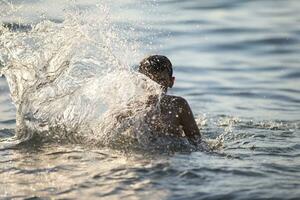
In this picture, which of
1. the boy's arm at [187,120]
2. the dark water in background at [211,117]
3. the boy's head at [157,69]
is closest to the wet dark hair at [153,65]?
the boy's head at [157,69]

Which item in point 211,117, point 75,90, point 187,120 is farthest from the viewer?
point 211,117

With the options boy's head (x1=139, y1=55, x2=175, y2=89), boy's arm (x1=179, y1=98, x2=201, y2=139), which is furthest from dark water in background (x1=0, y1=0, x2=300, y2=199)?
boy's head (x1=139, y1=55, x2=175, y2=89)

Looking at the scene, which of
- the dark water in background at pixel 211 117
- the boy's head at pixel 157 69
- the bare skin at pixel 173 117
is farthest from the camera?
the boy's head at pixel 157 69

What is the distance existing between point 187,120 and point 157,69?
1.85ft

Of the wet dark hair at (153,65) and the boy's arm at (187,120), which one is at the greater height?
the wet dark hair at (153,65)

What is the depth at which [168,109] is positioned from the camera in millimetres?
6668

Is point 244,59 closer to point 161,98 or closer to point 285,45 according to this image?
point 285,45

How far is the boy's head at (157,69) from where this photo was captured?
22.5ft

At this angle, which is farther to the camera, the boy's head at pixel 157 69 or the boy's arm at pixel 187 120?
the boy's head at pixel 157 69

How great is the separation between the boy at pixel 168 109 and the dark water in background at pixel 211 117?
394 mm

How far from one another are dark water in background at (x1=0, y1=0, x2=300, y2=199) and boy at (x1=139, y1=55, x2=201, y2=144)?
1.29 ft

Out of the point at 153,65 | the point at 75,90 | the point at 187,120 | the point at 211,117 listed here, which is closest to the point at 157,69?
the point at 153,65

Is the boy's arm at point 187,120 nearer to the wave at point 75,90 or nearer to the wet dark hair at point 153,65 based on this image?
the wave at point 75,90

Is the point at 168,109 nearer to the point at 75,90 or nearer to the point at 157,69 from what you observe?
the point at 157,69
